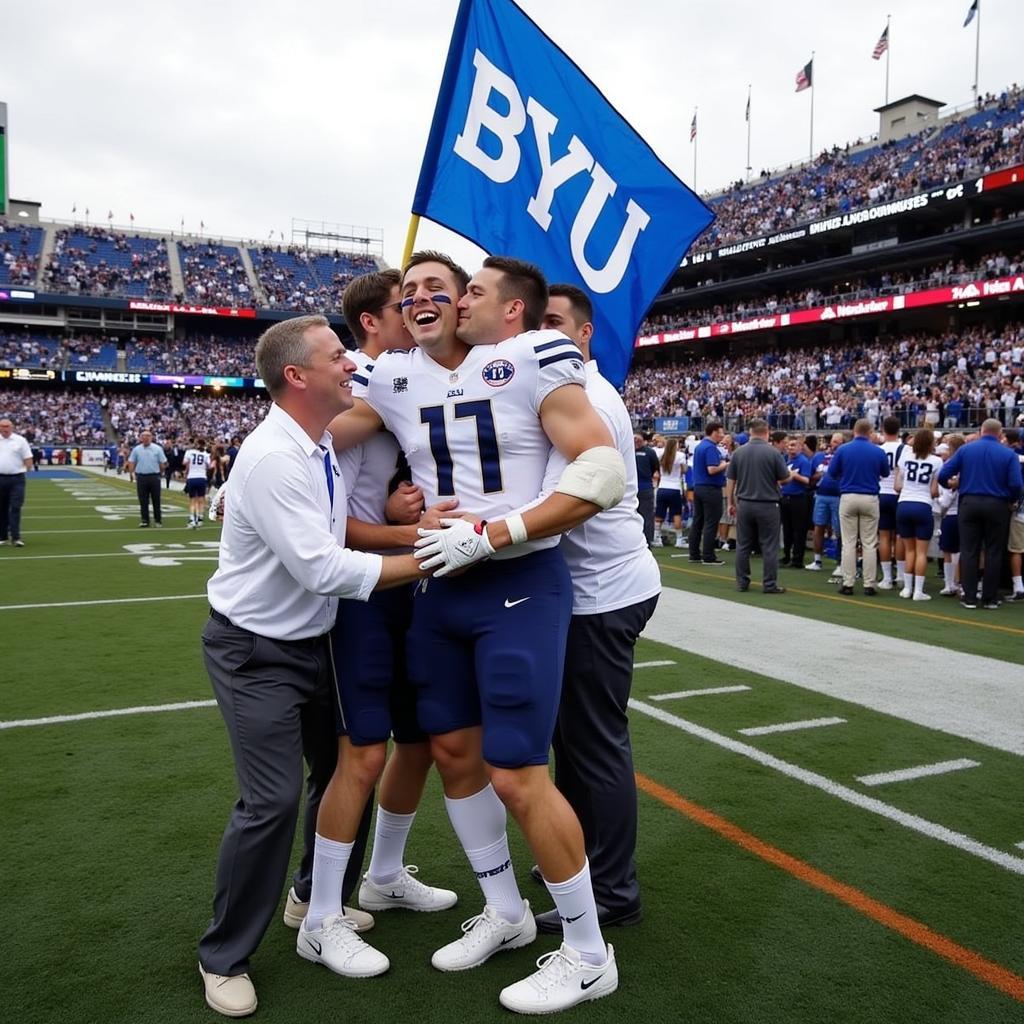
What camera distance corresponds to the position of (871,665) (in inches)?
255

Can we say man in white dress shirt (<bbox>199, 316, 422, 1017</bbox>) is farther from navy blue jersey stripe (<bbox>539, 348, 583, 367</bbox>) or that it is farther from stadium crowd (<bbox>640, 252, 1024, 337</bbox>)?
stadium crowd (<bbox>640, 252, 1024, 337</bbox>)

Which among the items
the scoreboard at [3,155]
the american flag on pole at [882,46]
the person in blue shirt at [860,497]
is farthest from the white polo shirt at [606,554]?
the american flag on pole at [882,46]

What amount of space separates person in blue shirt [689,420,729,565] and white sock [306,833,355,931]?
9.58 meters

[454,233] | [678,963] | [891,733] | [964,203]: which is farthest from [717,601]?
[964,203]

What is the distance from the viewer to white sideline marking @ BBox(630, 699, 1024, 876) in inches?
137

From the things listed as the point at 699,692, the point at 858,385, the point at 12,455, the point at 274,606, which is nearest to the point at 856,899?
the point at 274,606

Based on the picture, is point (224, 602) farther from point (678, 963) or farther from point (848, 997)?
point (848, 997)

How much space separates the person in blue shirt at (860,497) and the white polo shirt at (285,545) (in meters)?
8.48

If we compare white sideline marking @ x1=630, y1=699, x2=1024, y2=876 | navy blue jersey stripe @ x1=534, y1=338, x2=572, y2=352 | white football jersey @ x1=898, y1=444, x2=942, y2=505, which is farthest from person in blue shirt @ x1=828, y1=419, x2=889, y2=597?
navy blue jersey stripe @ x1=534, y1=338, x2=572, y2=352

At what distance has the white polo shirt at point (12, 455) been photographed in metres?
13.2

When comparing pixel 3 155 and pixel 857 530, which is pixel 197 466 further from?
pixel 3 155

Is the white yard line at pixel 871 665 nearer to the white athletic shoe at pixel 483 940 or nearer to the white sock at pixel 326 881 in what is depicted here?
the white athletic shoe at pixel 483 940

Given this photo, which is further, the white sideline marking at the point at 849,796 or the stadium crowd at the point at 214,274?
the stadium crowd at the point at 214,274

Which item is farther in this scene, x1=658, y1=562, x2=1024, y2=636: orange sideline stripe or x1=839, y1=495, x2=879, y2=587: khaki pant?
x1=839, y1=495, x2=879, y2=587: khaki pant
